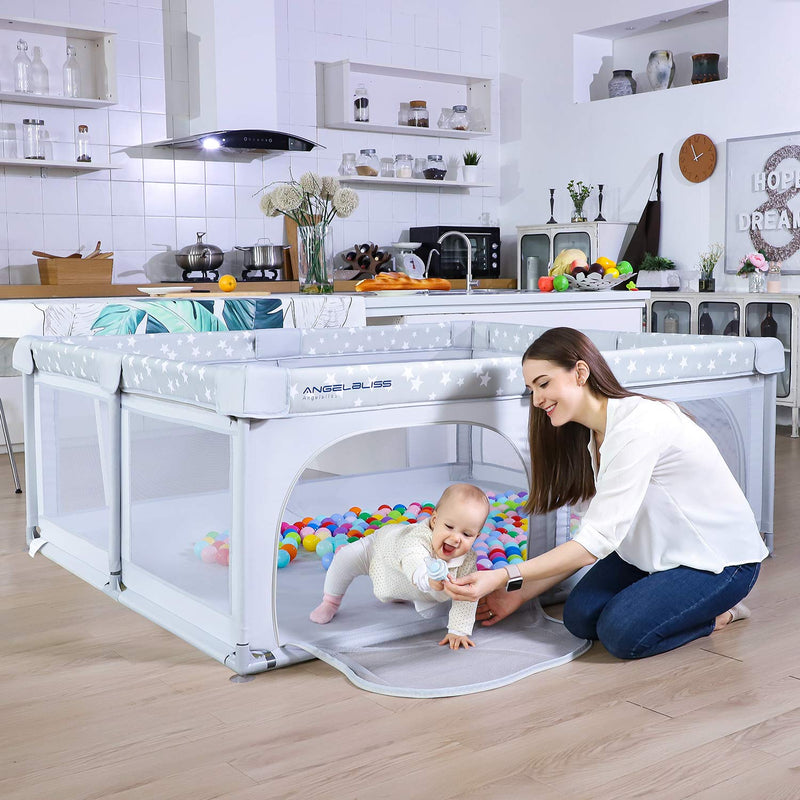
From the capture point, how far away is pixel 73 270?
523 cm

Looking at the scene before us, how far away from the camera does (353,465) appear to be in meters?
3.93

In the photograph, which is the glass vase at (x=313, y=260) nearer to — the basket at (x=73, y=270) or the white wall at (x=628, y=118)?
the basket at (x=73, y=270)

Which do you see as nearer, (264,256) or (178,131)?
(264,256)

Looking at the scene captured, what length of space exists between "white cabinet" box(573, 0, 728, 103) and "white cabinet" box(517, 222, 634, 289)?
872mm

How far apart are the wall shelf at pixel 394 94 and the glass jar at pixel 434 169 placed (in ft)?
0.60

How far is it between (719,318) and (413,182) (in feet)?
7.24

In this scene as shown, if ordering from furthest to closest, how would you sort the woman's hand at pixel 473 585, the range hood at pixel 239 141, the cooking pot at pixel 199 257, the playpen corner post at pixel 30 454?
the range hood at pixel 239 141
the cooking pot at pixel 199 257
the playpen corner post at pixel 30 454
the woman's hand at pixel 473 585

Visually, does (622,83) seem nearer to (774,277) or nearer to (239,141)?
(774,277)

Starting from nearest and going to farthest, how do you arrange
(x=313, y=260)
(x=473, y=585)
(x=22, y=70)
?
(x=473, y=585)
(x=313, y=260)
(x=22, y=70)

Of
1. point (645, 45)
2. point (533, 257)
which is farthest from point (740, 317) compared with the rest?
point (645, 45)

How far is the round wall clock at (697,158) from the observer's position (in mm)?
6156

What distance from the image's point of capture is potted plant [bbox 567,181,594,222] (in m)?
6.78

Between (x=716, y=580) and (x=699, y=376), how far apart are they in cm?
70

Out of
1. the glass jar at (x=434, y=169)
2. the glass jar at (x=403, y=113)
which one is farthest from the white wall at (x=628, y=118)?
the glass jar at (x=403, y=113)
